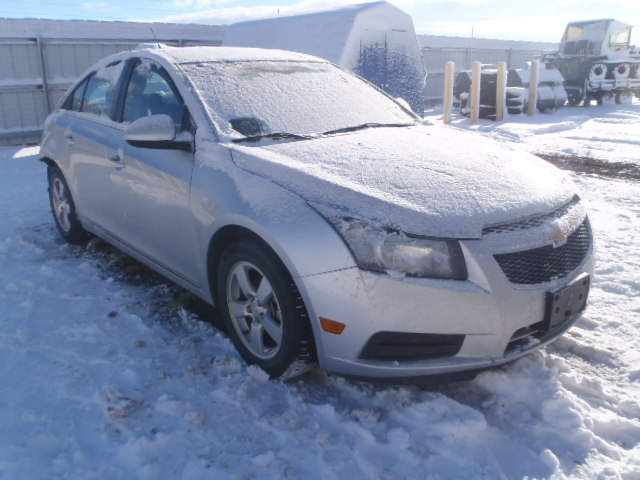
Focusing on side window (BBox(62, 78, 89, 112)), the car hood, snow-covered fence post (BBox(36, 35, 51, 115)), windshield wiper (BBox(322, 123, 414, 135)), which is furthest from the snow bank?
snow-covered fence post (BBox(36, 35, 51, 115))

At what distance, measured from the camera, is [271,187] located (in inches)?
103

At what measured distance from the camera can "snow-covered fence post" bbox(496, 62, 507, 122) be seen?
48.0ft

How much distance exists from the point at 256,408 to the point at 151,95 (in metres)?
2.14

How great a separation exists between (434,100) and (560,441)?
2059 cm

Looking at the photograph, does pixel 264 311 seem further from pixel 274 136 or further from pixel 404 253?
pixel 274 136

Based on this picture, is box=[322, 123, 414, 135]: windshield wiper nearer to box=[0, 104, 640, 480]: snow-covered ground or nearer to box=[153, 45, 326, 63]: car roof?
box=[153, 45, 326, 63]: car roof

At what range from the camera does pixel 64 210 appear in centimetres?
486

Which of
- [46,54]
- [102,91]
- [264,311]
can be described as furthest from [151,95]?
[46,54]

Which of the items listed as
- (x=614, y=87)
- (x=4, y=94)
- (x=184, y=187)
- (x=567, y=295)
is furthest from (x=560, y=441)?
(x=614, y=87)

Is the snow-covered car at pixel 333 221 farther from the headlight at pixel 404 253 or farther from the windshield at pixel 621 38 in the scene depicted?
the windshield at pixel 621 38

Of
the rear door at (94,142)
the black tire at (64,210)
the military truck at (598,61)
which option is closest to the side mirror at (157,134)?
the rear door at (94,142)

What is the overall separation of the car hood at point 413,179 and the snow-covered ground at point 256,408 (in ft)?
2.82

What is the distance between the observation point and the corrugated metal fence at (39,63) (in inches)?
459

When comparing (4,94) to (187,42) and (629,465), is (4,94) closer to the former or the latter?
(187,42)
